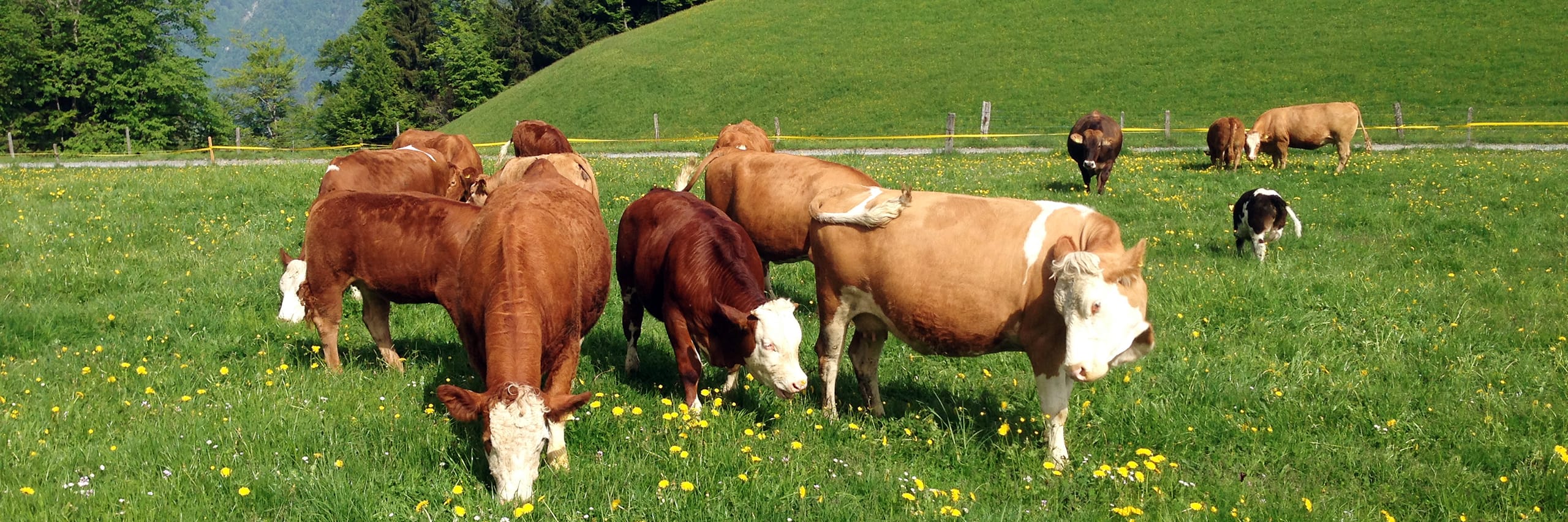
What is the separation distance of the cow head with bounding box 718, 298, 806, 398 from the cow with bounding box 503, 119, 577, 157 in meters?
8.39

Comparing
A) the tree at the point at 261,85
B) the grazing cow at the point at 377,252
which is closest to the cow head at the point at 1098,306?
the grazing cow at the point at 377,252

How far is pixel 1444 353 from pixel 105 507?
8.77 metres

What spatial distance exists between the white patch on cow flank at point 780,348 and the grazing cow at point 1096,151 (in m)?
11.4

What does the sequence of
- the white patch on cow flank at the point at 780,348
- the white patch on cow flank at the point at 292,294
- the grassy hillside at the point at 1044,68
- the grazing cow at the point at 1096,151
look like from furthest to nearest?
the grassy hillside at the point at 1044,68 → the grazing cow at the point at 1096,151 → the white patch on cow flank at the point at 292,294 → the white patch on cow flank at the point at 780,348

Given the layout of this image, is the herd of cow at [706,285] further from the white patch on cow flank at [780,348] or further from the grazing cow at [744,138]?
the grazing cow at [744,138]

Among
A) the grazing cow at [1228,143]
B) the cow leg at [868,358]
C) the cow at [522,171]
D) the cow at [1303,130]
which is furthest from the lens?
the cow at [1303,130]

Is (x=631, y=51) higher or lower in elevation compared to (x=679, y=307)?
higher

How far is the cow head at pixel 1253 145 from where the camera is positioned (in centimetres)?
2069

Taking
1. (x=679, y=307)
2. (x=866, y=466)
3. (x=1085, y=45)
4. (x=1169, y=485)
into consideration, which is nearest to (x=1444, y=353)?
(x=1169, y=485)

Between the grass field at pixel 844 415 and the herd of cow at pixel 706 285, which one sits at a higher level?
the herd of cow at pixel 706 285

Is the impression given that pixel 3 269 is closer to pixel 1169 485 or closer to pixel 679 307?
pixel 679 307

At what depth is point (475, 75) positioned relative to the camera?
74000 millimetres

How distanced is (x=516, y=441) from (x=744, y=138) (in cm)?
986

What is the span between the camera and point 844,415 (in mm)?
6340
